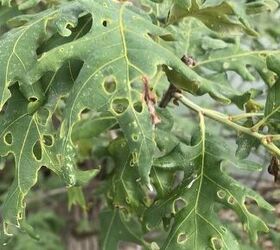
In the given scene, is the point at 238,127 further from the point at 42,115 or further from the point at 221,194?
the point at 42,115

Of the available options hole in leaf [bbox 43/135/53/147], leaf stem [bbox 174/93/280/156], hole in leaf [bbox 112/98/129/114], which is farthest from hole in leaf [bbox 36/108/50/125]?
leaf stem [bbox 174/93/280/156]

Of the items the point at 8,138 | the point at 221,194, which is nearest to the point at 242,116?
the point at 221,194

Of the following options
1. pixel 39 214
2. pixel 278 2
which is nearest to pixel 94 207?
pixel 39 214

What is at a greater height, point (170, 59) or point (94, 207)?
point (170, 59)

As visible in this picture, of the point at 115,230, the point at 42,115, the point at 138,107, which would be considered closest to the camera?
the point at 138,107

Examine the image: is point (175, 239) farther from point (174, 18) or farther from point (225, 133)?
point (225, 133)

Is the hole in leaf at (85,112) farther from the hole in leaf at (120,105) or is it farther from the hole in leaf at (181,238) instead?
the hole in leaf at (181,238)

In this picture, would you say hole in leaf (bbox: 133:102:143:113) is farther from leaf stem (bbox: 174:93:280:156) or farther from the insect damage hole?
leaf stem (bbox: 174:93:280:156)
